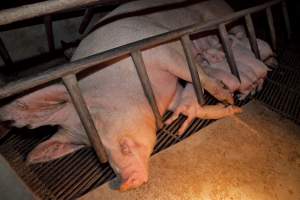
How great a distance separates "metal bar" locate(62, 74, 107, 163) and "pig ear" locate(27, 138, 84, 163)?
0.38 metres

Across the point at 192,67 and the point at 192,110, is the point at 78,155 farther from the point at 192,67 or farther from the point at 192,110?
the point at 192,67

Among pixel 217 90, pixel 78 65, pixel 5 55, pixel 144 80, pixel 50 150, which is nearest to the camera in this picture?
pixel 78 65

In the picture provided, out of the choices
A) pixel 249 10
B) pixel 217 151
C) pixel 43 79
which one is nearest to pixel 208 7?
pixel 249 10

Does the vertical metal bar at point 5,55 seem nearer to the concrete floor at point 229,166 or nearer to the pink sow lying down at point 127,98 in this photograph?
the pink sow lying down at point 127,98

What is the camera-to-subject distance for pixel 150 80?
95.4 inches

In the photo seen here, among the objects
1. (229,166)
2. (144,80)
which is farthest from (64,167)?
(229,166)

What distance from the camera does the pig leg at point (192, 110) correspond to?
254cm

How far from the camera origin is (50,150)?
2.33 metres

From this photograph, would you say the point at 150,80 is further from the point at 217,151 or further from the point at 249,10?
the point at 249,10

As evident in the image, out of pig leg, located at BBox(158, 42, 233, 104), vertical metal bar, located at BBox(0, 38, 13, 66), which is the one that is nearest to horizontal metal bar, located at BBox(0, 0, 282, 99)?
pig leg, located at BBox(158, 42, 233, 104)

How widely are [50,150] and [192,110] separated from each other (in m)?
1.12

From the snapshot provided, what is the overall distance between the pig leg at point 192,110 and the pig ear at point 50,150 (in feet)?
2.60

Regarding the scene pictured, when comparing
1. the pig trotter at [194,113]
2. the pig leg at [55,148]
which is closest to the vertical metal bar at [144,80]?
the pig trotter at [194,113]

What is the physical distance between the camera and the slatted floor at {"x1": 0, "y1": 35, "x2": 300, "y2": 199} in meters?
2.29
